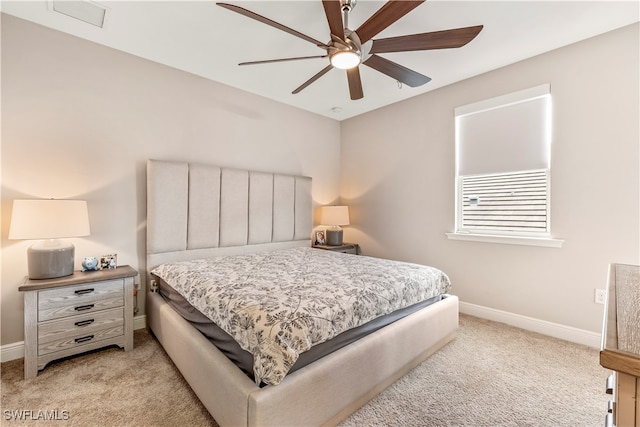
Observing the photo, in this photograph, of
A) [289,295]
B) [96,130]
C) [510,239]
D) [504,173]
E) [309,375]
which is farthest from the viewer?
[504,173]

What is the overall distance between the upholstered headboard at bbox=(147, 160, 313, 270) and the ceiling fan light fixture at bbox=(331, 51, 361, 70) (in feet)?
6.08

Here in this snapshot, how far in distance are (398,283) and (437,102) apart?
2532 millimetres

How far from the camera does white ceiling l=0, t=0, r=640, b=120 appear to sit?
6.86ft

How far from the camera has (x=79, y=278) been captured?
2150 mm

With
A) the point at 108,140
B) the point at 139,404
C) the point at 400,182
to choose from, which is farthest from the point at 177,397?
the point at 400,182

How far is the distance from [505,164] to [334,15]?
2403mm

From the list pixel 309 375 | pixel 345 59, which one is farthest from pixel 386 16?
pixel 309 375

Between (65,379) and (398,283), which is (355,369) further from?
(65,379)

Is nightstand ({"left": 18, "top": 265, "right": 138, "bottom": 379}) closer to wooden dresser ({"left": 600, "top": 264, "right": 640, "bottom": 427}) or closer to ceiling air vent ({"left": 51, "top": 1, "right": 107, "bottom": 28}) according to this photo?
ceiling air vent ({"left": 51, "top": 1, "right": 107, "bottom": 28})

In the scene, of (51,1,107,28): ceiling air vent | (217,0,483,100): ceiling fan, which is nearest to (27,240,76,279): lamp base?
(51,1,107,28): ceiling air vent

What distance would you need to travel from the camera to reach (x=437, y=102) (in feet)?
11.4

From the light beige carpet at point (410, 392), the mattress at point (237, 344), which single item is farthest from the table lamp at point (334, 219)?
the light beige carpet at point (410, 392)

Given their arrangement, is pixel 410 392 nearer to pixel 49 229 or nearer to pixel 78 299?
pixel 78 299

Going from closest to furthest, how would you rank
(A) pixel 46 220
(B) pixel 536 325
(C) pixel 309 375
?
(C) pixel 309 375
(A) pixel 46 220
(B) pixel 536 325
